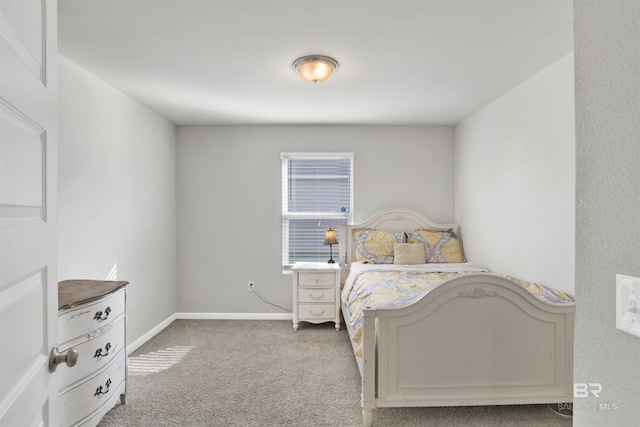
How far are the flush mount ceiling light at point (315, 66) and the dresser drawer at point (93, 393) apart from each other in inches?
87.5

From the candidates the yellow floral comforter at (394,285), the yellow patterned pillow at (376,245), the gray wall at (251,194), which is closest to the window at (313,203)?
the gray wall at (251,194)

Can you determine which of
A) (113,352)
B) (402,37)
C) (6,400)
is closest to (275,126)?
(402,37)

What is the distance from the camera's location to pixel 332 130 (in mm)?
4301

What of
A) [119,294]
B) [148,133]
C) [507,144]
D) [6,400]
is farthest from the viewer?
[148,133]

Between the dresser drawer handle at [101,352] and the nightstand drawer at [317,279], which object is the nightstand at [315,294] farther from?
the dresser drawer handle at [101,352]

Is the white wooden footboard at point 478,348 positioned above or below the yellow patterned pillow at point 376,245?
below

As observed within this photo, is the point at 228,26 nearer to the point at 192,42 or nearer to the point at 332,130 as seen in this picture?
the point at 192,42

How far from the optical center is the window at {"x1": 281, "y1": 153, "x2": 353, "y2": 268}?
14.2ft

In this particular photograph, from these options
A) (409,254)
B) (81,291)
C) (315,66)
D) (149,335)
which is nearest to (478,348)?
(409,254)

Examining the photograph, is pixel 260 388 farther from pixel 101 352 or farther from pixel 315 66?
pixel 315 66

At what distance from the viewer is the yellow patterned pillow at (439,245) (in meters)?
3.89

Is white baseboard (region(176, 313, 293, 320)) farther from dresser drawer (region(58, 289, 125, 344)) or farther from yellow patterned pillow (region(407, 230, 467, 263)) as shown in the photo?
dresser drawer (region(58, 289, 125, 344))

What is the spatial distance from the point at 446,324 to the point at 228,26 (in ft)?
6.97

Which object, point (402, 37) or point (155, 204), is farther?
point (155, 204)
